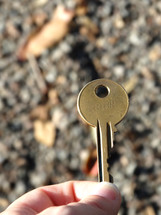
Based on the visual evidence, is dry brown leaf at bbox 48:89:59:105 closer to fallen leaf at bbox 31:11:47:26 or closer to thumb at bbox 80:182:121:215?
fallen leaf at bbox 31:11:47:26

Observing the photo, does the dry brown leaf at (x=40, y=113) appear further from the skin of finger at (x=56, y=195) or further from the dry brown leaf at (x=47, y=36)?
the skin of finger at (x=56, y=195)

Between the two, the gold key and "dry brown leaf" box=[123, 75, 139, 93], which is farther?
"dry brown leaf" box=[123, 75, 139, 93]

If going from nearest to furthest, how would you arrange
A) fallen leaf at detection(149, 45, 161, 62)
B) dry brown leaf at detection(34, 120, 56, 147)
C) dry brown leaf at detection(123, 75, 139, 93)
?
dry brown leaf at detection(34, 120, 56, 147) → dry brown leaf at detection(123, 75, 139, 93) → fallen leaf at detection(149, 45, 161, 62)

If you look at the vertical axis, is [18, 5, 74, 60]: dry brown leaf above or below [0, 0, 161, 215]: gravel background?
above

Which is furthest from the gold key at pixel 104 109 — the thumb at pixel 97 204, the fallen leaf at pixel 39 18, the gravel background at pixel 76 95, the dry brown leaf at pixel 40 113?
the fallen leaf at pixel 39 18

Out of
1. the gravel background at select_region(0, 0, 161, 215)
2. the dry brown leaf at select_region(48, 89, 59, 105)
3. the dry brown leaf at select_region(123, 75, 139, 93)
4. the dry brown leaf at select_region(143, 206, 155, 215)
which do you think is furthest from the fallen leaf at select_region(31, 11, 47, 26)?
the dry brown leaf at select_region(143, 206, 155, 215)

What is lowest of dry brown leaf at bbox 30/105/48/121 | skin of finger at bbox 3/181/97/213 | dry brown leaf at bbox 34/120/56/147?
dry brown leaf at bbox 34/120/56/147

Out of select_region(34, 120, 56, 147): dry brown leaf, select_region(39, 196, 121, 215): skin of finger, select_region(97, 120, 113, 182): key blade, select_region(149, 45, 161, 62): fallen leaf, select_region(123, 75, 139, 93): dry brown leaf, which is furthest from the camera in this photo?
select_region(149, 45, 161, 62): fallen leaf

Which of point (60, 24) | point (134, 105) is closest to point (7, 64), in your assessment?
point (60, 24)
